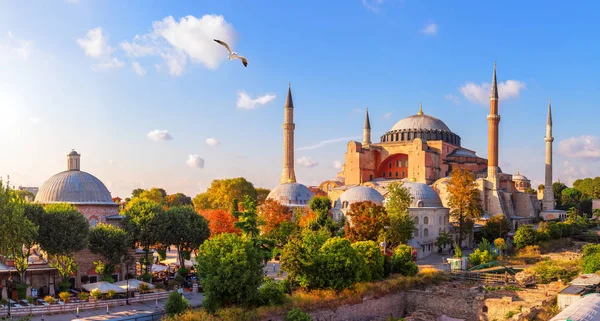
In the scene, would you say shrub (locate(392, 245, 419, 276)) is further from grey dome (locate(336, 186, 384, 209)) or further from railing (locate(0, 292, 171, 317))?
grey dome (locate(336, 186, 384, 209))

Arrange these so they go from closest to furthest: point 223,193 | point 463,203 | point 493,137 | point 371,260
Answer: point 371,260 < point 463,203 < point 493,137 < point 223,193

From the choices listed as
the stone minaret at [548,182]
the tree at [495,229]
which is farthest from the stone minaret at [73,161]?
the stone minaret at [548,182]

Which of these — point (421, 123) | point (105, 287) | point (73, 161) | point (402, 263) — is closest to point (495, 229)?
point (402, 263)

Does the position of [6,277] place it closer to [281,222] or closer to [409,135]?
[281,222]

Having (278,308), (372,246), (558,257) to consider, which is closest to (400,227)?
(372,246)

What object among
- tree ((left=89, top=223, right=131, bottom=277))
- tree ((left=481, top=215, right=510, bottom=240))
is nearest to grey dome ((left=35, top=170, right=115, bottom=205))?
tree ((left=89, top=223, right=131, bottom=277))

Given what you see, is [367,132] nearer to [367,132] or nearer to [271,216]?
[367,132]

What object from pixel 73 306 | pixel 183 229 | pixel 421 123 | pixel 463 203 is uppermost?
pixel 421 123
